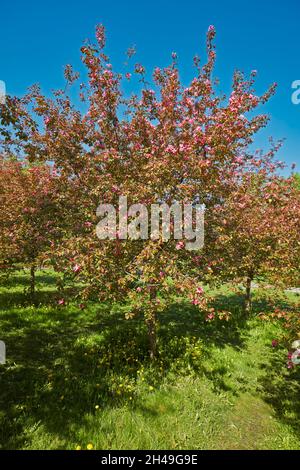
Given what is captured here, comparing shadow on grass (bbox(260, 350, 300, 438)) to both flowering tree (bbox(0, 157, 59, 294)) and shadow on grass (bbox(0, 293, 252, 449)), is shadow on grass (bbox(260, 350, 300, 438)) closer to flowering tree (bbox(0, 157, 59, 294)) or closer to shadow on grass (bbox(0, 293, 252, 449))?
shadow on grass (bbox(0, 293, 252, 449))

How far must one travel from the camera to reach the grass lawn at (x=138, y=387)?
4.52 metres

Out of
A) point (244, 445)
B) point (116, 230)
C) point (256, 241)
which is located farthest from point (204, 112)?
point (244, 445)

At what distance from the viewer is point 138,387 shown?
18.7 ft

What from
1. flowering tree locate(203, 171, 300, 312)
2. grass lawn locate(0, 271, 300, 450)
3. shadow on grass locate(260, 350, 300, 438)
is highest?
flowering tree locate(203, 171, 300, 312)

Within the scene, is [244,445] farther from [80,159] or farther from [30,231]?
[30,231]

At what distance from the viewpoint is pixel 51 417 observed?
4.67 m

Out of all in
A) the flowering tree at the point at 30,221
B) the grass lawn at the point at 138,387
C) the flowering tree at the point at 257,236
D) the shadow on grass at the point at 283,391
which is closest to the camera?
the grass lawn at the point at 138,387

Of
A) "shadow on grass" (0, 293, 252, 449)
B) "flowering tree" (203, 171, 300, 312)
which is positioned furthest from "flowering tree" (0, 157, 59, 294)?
"flowering tree" (203, 171, 300, 312)

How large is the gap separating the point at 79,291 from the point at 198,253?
2.77 m

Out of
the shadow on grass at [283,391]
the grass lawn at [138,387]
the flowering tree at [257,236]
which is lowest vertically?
the shadow on grass at [283,391]

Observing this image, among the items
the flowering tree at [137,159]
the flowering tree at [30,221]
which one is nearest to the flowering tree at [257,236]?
the flowering tree at [137,159]

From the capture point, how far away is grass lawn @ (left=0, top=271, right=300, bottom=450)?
14.8 feet

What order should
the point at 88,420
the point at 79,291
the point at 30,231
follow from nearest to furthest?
the point at 88,420
the point at 79,291
the point at 30,231

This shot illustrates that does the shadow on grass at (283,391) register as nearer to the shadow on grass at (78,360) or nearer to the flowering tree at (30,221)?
the shadow on grass at (78,360)
